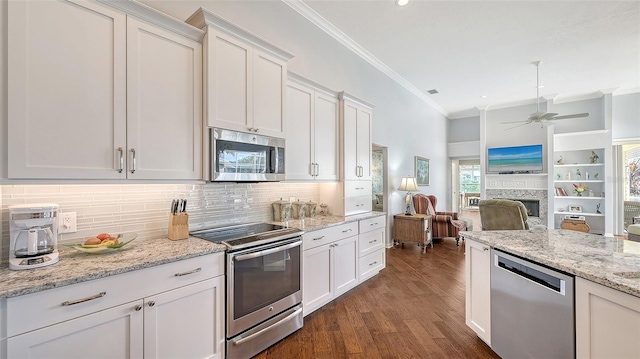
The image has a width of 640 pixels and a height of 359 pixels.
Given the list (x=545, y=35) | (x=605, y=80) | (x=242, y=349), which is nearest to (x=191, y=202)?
(x=242, y=349)

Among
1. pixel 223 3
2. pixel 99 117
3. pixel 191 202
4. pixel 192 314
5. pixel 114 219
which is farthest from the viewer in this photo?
pixel 223 3

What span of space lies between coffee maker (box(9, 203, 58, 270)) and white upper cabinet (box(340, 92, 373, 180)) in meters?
2.63

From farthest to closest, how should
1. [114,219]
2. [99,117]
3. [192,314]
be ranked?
1. [114,219]
2. [192,314]
3. [99,117]

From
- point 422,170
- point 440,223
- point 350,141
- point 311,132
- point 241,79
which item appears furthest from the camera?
point 422,170

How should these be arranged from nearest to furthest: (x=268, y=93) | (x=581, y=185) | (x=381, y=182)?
(x=268, y=93) → (x=381, y=182) → (x=581, y=185)

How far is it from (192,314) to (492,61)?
582 cm

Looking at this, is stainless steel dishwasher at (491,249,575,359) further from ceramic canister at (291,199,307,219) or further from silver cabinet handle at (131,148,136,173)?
silver cabinet handle at (131,148,136,173)

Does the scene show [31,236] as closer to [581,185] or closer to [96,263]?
[96,263]

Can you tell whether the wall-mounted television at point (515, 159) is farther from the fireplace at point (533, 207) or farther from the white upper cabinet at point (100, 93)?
the white upper cabinet at point (100, 93)

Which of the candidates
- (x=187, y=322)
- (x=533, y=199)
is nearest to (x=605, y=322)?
(x=187, y=322)

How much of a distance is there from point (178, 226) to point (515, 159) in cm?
812

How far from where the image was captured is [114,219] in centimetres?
188

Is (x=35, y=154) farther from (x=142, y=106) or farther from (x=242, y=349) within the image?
(x=242, y=349)

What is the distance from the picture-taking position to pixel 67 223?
169 centimetres
